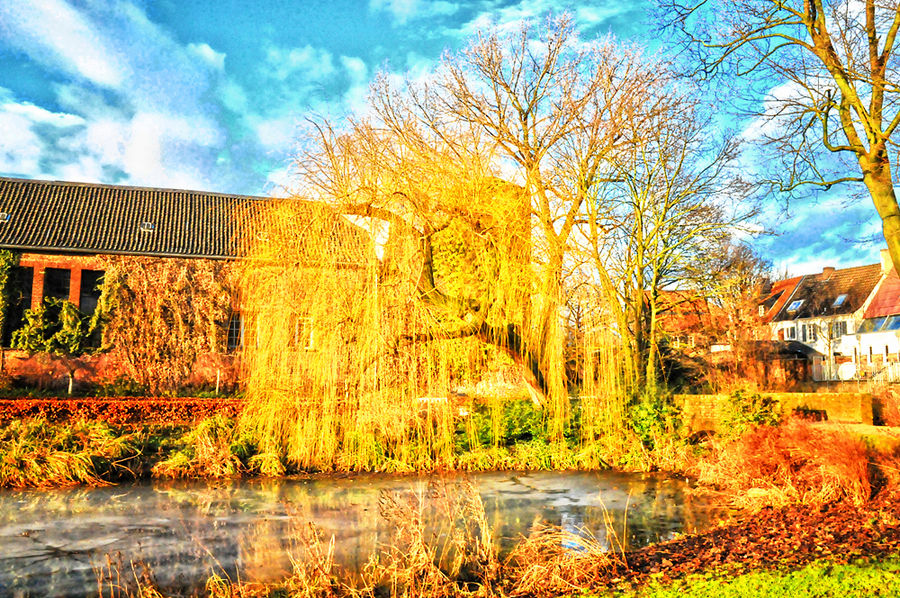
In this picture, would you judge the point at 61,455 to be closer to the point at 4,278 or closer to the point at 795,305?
the point at 4,278

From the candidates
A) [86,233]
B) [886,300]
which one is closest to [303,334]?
[86,233]

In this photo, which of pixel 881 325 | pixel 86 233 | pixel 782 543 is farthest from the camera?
Answer: pixel 881 325

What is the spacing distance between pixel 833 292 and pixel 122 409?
42426 millimetres

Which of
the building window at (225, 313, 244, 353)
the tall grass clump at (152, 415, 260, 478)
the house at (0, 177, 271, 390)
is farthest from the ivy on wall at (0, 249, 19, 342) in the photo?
the tall grass clump at (152, 415, 260, 478)

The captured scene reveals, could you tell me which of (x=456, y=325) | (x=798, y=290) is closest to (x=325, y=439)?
(x=456, y=325)

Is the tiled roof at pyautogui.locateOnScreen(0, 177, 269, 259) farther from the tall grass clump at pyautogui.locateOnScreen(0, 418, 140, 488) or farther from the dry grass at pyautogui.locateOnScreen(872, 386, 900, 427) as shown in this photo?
the dry grass at pyautogui.locateOnScreen(872, 386, 900, 427)

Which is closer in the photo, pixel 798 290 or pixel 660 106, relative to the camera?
pixel 660 106

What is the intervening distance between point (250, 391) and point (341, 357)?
2045 millimetres

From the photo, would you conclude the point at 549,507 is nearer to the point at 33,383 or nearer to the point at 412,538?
the point at 412,538

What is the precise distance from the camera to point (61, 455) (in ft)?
37.4

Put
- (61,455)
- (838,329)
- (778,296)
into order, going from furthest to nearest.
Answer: (778,296)
(838,329)
(61,455)

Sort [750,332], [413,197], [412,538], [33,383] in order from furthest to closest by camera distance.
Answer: [750,332], [33,383], [413,197], [412,538]

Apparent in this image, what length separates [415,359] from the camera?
11359 mm

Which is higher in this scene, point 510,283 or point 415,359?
point 510,283
